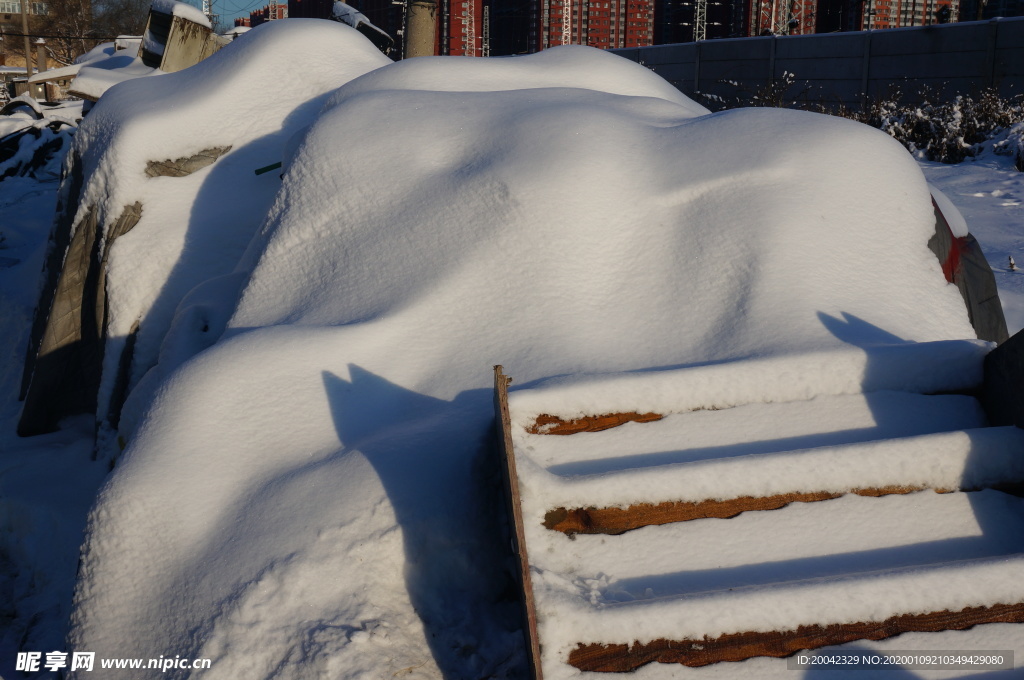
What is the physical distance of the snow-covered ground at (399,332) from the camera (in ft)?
6.43

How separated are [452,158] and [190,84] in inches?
88.9

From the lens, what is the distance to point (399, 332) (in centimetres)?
252

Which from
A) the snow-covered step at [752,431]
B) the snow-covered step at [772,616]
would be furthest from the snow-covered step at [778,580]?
the snow-covered step at [752,431]

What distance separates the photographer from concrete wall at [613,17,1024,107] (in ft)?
36.2

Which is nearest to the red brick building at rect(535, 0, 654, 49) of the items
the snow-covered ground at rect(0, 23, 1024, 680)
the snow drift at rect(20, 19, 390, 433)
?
the snow drift at rect(20, 19, 390, 433)

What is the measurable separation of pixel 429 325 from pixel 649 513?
964mm

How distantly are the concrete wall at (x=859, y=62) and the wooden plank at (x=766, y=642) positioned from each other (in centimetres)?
1135

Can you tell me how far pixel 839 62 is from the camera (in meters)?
13.2

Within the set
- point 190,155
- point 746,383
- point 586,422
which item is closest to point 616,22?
point 190,155

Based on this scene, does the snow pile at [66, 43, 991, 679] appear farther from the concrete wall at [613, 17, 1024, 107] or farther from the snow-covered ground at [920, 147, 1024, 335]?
the concrete wall at [613, 17, 1024, 107]

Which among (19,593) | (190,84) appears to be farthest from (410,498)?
(190,84)

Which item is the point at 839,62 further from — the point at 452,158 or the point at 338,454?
the point at 338,454

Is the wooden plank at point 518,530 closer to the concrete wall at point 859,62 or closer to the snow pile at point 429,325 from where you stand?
the snow pile at point 429,325

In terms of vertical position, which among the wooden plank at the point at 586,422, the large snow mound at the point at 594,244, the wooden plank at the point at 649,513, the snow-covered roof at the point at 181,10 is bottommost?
the wooden plank at the point at 649,513
